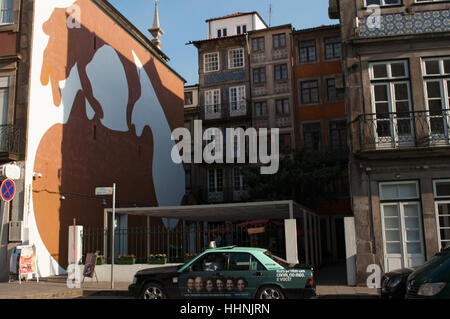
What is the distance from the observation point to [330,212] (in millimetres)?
32625

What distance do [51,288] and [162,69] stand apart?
20491 millimetres

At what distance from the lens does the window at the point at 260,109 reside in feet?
119

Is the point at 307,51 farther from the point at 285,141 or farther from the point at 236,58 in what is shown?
the point at 285,141

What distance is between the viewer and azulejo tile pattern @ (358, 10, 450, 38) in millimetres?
16438

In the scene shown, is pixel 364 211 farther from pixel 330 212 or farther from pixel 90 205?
pixel 330 212

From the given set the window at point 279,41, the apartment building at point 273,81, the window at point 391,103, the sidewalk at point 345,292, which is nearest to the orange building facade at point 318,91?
the apartment building at point 273,81

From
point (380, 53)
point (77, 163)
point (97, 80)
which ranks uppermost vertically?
point (97, 80)

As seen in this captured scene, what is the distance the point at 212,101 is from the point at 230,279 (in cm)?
2791

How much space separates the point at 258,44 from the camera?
37094mm

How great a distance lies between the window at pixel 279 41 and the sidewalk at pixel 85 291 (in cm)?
2465

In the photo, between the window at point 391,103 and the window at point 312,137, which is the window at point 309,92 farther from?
the window at point 391,103

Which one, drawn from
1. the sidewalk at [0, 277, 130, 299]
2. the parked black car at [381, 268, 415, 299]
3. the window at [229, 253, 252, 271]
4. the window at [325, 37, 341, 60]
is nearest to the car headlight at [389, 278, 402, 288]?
the parked black car at [381, 268, 415, 299]
